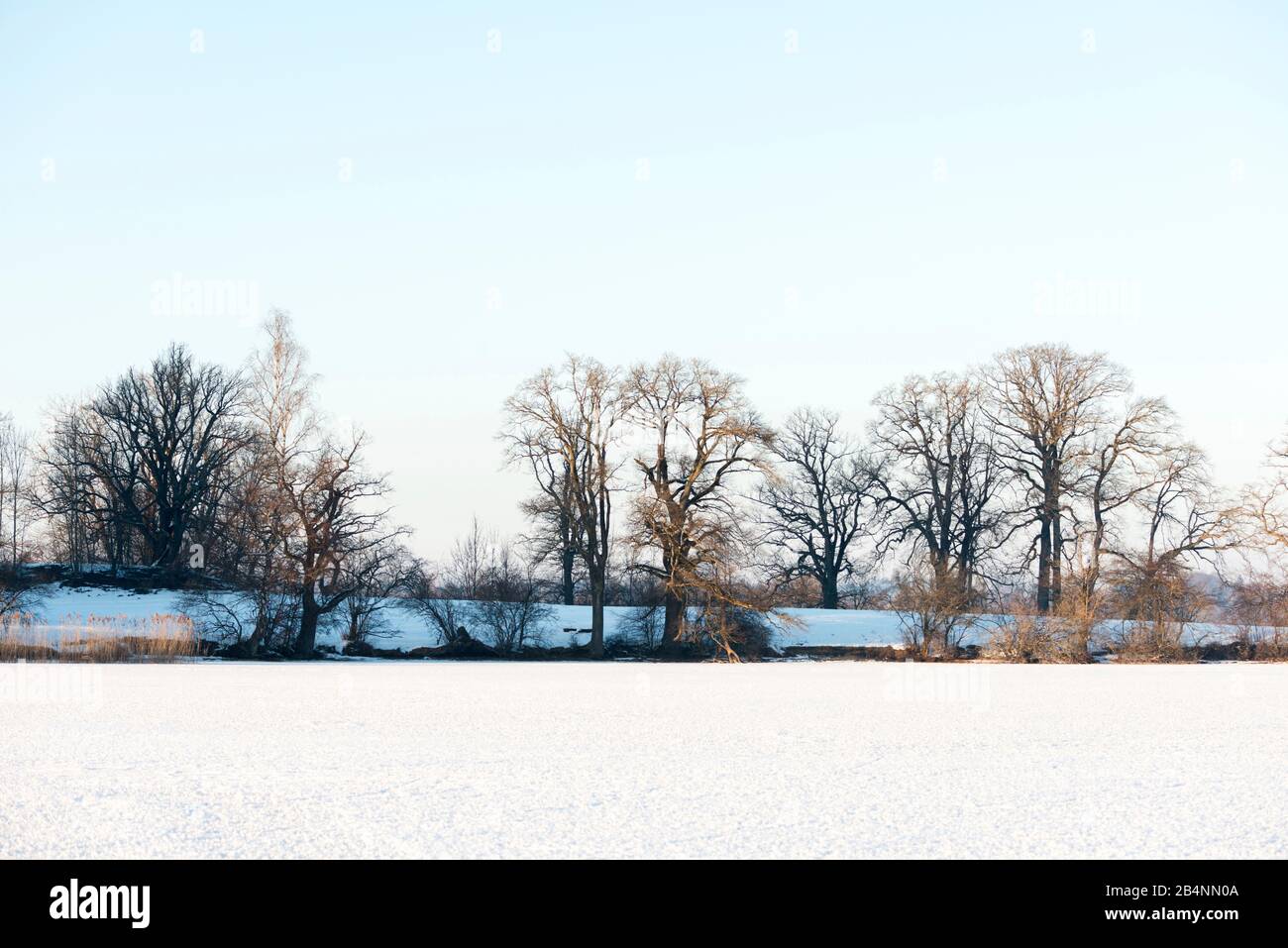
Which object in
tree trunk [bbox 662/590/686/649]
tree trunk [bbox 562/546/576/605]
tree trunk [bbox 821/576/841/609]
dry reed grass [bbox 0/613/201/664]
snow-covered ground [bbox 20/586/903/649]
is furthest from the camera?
tree trunk [bbox 821/576/841/609]

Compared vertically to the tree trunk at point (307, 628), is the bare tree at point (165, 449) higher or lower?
higher

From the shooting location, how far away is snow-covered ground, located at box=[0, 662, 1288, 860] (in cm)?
756

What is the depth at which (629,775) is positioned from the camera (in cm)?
1015

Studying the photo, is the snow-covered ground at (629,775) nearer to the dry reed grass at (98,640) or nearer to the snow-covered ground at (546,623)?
the dry reed grass at (98,640)

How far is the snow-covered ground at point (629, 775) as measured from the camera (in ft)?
24.8

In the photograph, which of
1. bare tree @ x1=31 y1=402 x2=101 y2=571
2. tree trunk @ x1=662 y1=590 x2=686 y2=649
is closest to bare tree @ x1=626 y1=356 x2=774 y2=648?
tree trunk @ x1=662 y1=590 x2=686 y2=649

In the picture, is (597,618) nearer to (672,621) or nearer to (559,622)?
(672,621)

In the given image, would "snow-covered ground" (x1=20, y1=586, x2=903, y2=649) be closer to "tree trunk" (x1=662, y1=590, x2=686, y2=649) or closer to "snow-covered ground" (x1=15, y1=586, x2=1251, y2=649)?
"snow-covered ground" (x1=15, y1=586, x2=1251, y2=649)

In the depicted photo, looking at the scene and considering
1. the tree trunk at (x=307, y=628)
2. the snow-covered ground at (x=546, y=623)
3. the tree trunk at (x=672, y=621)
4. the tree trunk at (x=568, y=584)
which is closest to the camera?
the tree trunk at (x=307, y=628)

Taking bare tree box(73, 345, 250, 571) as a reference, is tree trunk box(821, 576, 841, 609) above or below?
below

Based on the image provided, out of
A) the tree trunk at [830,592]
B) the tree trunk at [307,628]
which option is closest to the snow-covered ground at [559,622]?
the tree trunk at [307,628]

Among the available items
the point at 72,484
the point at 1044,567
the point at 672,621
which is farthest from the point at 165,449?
the point at 1044,567

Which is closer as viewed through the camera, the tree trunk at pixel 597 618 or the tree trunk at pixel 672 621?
the tree trunk at pixel 672 621

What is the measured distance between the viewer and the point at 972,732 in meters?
14.0
